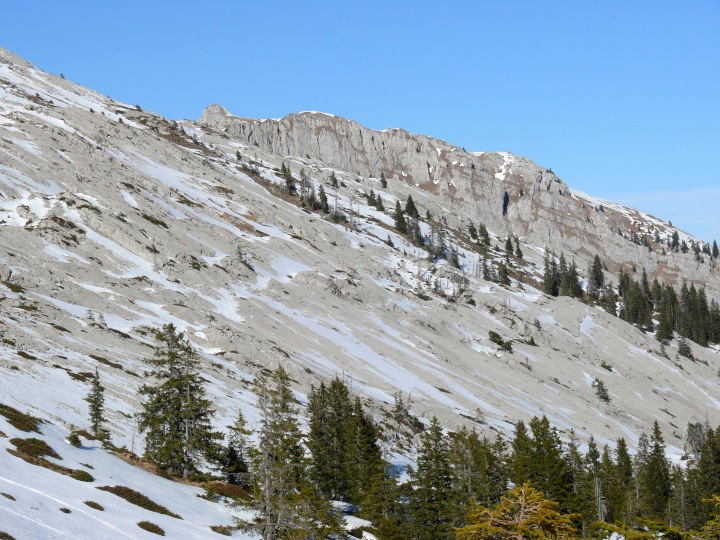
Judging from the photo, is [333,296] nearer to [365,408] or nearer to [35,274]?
[365,408]

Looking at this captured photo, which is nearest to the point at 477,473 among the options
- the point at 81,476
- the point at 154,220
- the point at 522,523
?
the point at 81,476

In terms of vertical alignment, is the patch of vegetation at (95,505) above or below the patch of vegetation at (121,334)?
below

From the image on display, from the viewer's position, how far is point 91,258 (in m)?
100

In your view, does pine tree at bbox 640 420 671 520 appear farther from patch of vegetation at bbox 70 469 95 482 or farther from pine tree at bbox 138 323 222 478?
patch of vegetation at bbox 70 469 95 482

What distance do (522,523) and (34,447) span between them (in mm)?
26248

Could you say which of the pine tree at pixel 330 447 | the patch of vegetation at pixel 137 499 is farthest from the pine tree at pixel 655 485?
the patch of vegetation at pixel 137 499

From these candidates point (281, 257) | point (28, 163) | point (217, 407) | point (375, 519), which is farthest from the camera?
point (281, 257)

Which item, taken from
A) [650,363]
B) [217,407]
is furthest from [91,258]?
[650,363]

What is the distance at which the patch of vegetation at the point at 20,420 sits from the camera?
34688 mm

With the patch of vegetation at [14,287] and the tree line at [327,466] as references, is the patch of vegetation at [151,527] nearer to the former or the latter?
the tree line at [327,466]

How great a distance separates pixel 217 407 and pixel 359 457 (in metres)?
15.4

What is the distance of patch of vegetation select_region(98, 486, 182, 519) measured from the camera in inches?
1237

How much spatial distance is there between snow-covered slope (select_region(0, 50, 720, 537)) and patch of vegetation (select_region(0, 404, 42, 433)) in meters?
1.03

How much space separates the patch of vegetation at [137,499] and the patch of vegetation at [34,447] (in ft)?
12.6
